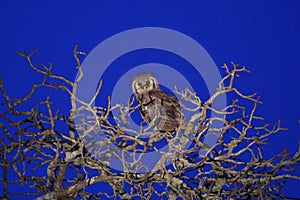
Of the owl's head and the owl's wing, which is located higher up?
the owl's head

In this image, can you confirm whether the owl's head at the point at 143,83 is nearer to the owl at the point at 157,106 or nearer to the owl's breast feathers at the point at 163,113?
the owl at the point at 157,106

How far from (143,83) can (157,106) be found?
0.45 m

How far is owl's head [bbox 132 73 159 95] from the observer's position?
1.74 metres

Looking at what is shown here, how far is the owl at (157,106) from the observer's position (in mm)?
1350

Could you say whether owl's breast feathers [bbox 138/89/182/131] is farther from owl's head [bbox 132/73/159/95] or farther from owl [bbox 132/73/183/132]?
owl's head [bbox 132/73/159/95]

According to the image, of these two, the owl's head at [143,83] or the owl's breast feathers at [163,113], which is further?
the owl's head at [143,83]

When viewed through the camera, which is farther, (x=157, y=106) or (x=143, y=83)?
(x=143, y=83)

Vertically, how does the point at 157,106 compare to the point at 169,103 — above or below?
below

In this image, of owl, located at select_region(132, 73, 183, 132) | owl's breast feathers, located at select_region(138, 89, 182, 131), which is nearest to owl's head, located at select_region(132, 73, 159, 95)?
owl, located at select_region(132, 73, 183, 132)

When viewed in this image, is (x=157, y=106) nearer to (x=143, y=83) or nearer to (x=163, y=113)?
(x=163, y=113)

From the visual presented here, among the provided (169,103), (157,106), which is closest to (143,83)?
(169,103)

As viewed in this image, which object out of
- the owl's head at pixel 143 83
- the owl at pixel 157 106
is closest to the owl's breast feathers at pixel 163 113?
the owl at pixel 157 106

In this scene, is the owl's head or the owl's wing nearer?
the owl's wing

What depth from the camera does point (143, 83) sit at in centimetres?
183
